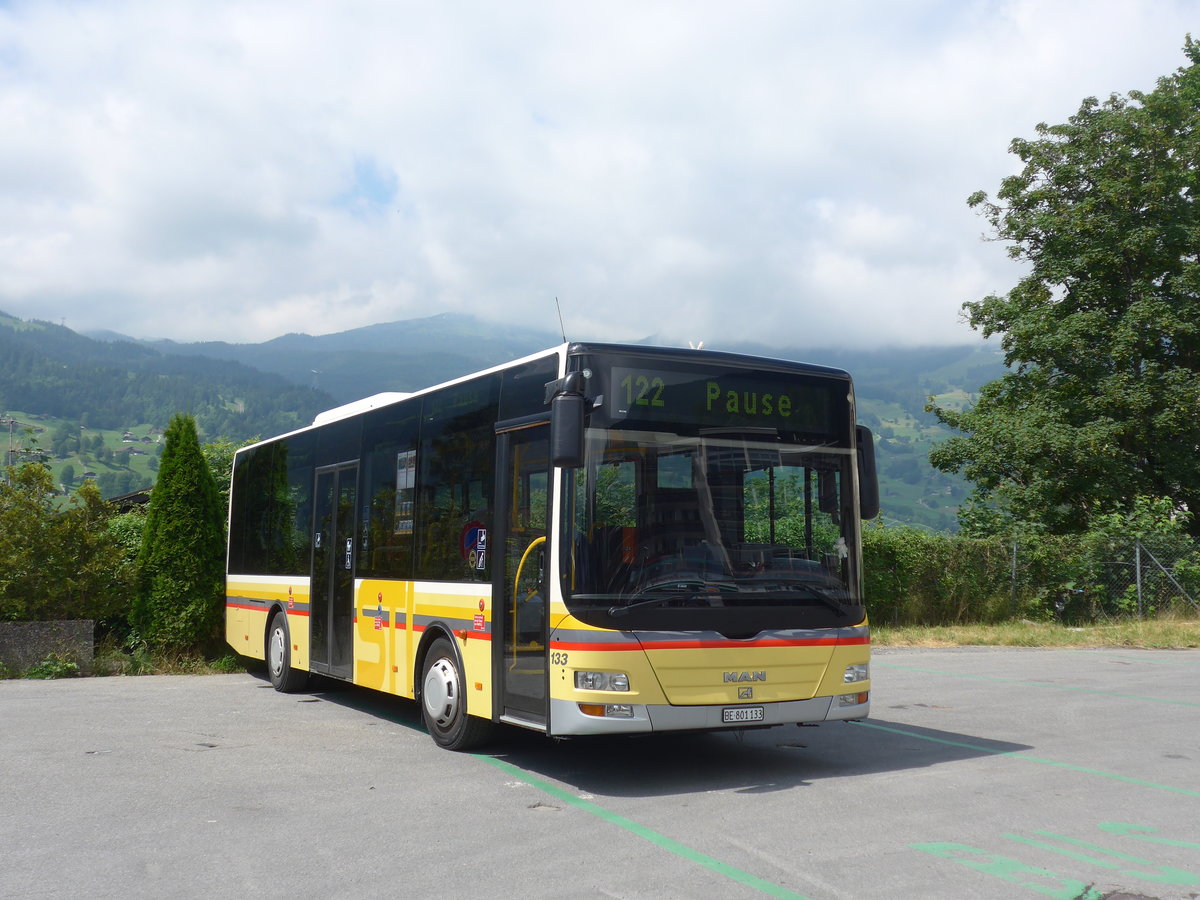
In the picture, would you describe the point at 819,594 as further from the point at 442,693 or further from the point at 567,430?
the point at 442,693

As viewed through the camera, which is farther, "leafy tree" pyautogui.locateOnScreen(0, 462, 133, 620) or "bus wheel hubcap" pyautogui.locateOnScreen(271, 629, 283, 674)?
"leafy tree" pyautogui.locateOnScreen(0, 462, 133, 620)

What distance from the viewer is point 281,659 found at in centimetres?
1362

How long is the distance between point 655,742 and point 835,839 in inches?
153

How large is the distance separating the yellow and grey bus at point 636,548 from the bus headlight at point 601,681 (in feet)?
0.04

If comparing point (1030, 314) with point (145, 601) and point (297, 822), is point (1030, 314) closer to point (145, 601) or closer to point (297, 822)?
point (145, 601)

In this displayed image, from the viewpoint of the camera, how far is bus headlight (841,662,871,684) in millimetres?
8539

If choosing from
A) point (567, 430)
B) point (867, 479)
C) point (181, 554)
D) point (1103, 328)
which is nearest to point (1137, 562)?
point (1103, 328)

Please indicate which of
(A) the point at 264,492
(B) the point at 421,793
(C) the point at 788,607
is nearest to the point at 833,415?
(C) the point at 788,607

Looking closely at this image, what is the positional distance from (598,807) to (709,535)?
1979 millimetres

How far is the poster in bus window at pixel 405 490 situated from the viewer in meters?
10.4

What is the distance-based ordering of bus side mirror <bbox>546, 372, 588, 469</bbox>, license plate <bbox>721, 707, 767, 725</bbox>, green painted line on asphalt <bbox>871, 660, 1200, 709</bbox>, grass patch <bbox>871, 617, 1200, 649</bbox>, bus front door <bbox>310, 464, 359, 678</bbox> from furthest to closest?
grass patch <bbox>871, 617, 1200, 649</bbox> < green painted line on asphalt <bbox>871, 660, 1200, 709</bbox> < bus front door <bbox>310, 464, 359, 678</bbox> < license plate <bbox>721, 707, 767, 725</bbox> < bus side mirror <bbox>546, 372, 588, 469</bbox>

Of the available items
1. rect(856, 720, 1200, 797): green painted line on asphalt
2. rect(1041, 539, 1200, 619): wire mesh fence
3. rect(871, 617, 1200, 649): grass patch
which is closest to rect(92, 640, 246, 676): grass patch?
rect(856, 720, 1200, 797): green painted line on asphalt

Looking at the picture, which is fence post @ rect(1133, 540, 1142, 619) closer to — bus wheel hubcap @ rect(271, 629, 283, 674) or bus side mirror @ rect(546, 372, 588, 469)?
bus wheel hubcap @ rect(271, 629, 283, 674)

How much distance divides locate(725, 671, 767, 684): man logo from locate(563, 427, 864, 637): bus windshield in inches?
11.4
